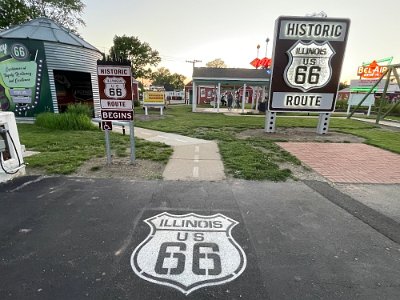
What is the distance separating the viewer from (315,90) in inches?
401

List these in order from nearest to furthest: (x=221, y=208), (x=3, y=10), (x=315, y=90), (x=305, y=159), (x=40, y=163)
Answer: (x=221, y=208) < (x=40, y=163) < (x=305, y=159) < (x=315, y=90) < (x=3, y=10)

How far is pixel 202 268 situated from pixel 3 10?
1280 inches

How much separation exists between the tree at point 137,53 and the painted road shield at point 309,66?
41.9 m

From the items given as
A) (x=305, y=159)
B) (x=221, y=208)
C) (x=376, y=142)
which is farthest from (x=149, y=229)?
(x=376, y=142)

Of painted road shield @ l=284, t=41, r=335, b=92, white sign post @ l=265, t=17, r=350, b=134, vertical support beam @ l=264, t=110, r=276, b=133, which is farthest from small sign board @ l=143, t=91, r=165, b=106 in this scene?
painted road shield @ l=284, t=41, r=335, b=92

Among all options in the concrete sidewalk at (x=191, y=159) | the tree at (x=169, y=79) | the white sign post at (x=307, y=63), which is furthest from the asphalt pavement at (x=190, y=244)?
the tree at (x=169, y=79)

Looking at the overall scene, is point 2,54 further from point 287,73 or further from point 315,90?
point 315,90

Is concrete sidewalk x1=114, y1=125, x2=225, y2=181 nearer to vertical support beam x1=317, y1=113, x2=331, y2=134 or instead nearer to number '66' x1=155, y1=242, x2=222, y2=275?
number '66' x1=155, y1=242, x2=222, y2=275

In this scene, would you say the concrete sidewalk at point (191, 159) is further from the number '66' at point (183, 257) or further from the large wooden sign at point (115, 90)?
the number '66' at point (183, 257)

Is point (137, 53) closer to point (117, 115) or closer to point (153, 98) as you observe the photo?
point (153, 98)

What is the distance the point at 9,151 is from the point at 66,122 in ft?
19.1

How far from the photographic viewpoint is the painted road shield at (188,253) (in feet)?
7.59

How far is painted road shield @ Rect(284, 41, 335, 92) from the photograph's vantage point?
970 centimetres

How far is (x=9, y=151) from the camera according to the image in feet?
16.0
